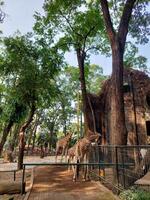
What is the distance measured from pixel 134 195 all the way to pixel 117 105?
3.88 m

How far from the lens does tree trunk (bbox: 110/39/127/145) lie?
882 cm

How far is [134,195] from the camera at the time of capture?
19.4ft

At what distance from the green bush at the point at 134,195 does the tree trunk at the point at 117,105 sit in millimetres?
2483

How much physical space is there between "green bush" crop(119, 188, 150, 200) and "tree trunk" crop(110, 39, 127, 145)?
8.15ft

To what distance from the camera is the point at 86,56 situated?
18531 millimetres

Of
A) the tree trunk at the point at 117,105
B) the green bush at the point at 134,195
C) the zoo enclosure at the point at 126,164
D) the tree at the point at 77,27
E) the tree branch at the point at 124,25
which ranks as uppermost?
the tree at the point at 77,27

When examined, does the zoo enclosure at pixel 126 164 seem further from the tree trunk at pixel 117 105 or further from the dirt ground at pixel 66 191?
the tree trunk at pixel 117 105

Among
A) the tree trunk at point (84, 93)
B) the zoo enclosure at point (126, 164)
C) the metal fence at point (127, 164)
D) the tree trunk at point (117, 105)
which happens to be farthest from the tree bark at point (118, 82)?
the tree trunk at point (84, 93)

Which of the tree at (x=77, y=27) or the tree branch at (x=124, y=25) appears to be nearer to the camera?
the tree branch at (x=124, y=25)

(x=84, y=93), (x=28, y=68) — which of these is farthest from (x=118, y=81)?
(x=28, y=68)

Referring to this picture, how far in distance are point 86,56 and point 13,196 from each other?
12971 mm

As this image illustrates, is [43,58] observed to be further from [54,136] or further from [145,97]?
[54,136]

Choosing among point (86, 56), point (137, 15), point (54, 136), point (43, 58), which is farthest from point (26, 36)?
point (54, 136)

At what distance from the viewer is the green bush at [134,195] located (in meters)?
5.77
